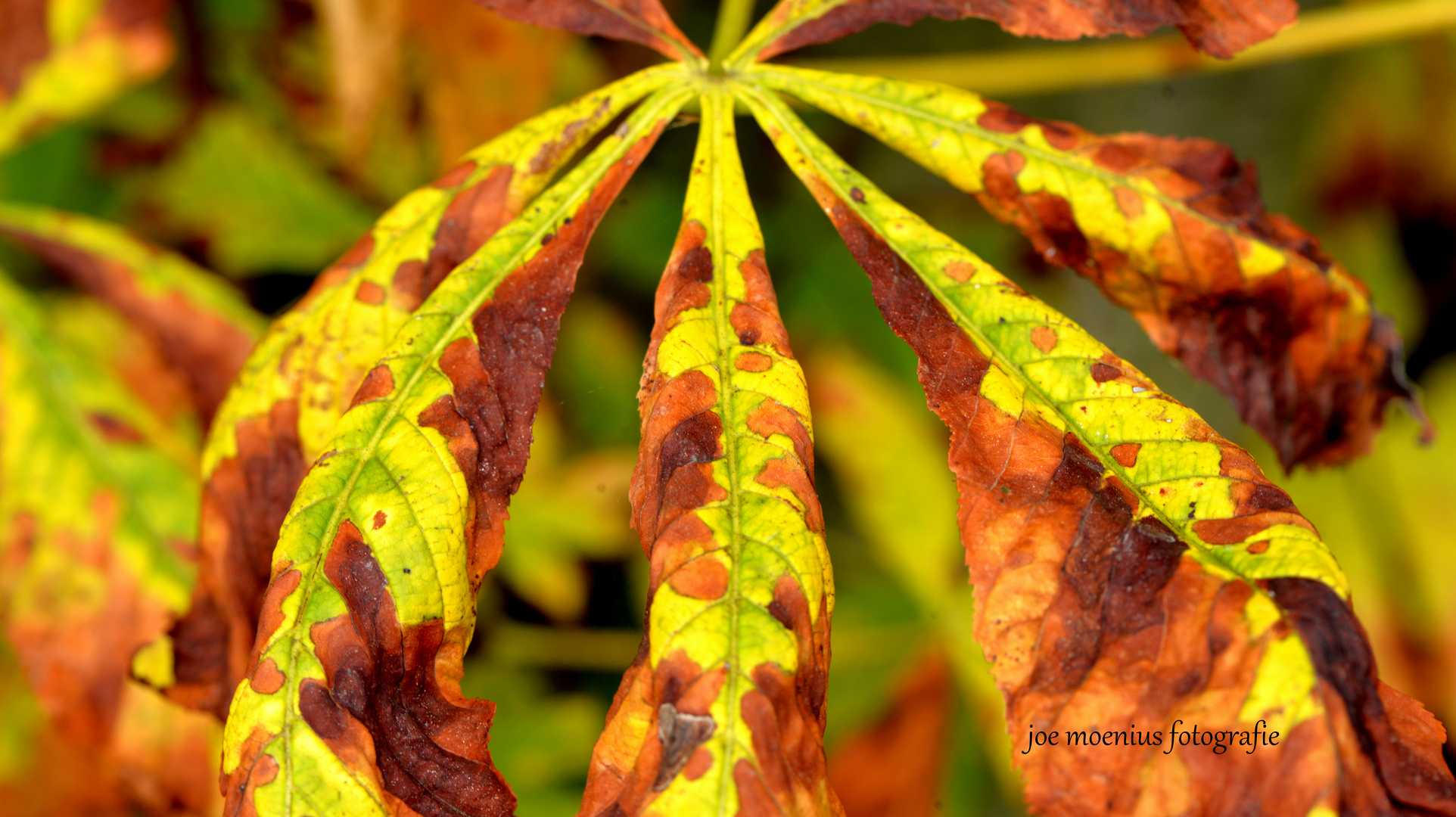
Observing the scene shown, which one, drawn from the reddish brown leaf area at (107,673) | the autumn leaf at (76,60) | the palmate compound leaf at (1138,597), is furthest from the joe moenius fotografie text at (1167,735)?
the autumn leaf at (76,60)

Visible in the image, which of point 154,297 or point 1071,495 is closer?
point 1071,495

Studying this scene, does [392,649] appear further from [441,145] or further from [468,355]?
[441,145]

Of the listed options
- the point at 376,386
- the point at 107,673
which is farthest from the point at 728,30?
the point at 107,673

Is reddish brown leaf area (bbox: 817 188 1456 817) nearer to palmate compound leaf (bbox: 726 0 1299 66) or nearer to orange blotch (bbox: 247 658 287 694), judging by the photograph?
palmate compound leaf (bbox: 726 0 1299 66)

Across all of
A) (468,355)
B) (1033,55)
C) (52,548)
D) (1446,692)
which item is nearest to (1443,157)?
(1446,692)

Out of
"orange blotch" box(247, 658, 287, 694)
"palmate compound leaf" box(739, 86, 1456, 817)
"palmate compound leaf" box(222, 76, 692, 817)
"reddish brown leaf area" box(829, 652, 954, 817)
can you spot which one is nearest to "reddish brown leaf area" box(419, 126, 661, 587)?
"palmate compound leaf" box(222, 76, 692, 817)

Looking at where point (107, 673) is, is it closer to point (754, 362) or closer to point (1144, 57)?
point (754, 362)
